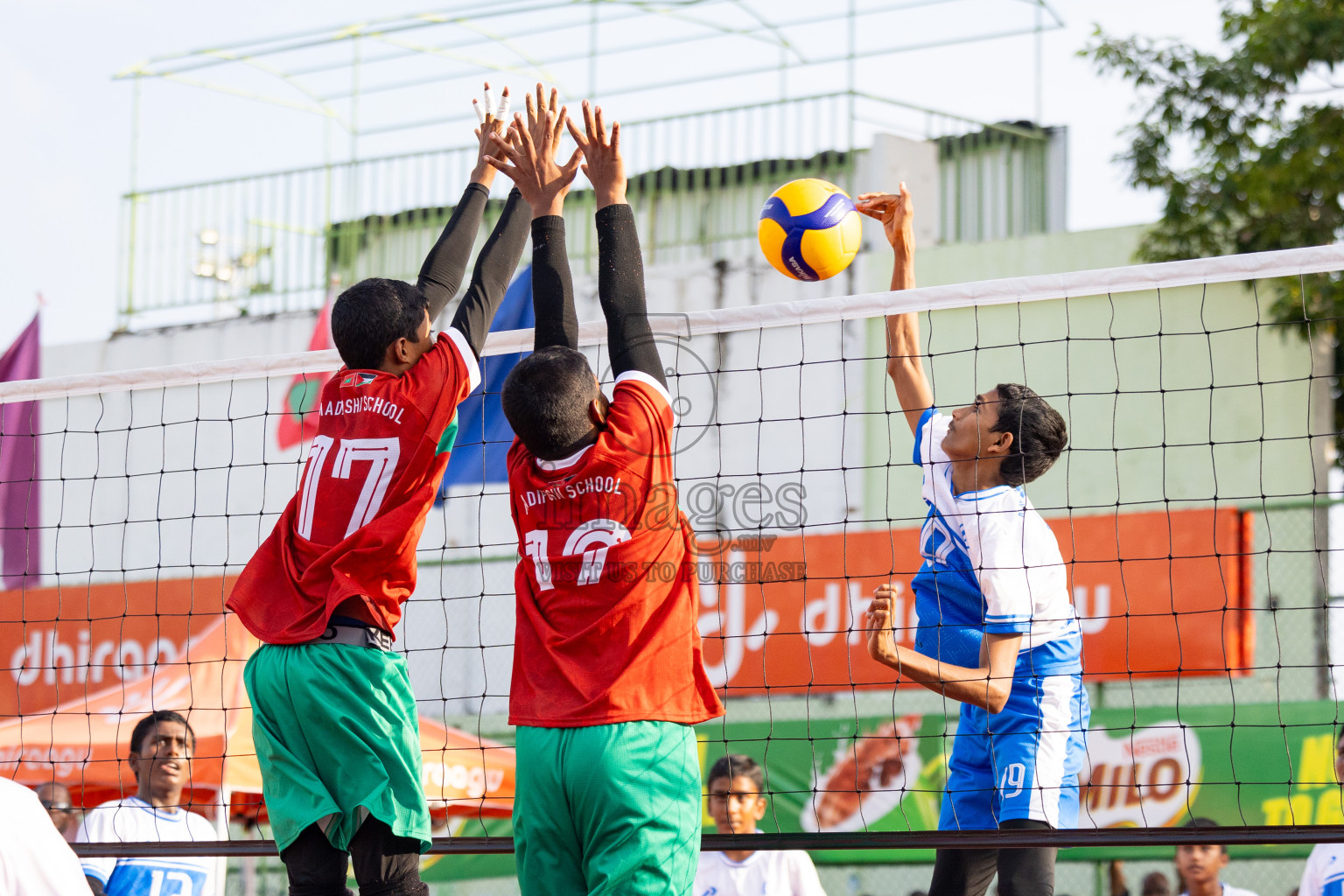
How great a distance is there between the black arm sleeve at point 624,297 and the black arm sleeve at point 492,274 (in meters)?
0.34

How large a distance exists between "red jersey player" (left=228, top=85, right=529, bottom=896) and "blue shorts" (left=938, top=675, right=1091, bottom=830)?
5.66 feet

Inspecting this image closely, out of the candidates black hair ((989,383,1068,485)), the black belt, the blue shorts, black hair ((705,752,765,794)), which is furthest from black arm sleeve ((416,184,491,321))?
black hair ((705,752,765,794))

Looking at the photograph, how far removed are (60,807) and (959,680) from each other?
18.3 ft

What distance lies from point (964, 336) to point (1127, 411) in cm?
142

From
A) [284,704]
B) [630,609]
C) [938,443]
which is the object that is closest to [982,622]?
[938,443]

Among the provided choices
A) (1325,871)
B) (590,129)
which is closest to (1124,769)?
(1325,871)

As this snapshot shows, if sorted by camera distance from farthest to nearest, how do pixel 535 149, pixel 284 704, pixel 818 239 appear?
pixel 818 239 → pixel 535 149 → pixel 284 704

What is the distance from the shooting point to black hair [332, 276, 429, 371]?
3684 millimetres

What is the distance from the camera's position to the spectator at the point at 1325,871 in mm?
6371

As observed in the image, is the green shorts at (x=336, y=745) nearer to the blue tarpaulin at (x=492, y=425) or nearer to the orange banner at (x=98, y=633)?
the blue tarpaulin at (x=492, y=425)

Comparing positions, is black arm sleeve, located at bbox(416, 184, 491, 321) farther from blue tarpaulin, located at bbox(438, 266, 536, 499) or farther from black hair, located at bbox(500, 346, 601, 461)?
blue tarpaulin, located at bbox(438, 266, 536, 499)

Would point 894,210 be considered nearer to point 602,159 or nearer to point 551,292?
point 602,159

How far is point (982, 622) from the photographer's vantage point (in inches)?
163

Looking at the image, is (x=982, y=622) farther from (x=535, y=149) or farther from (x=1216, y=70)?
(x=1216, y=70)
